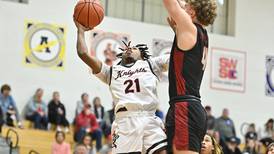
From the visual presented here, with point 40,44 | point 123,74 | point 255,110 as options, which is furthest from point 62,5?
point 123,74

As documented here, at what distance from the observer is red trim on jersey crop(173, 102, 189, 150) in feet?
15.8

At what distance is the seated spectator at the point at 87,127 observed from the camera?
1537 centimetres

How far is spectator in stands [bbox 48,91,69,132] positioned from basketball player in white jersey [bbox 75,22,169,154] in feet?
31.7

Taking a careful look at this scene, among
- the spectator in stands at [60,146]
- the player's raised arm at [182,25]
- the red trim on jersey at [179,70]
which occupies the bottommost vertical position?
the spectator in stands at [60,146]

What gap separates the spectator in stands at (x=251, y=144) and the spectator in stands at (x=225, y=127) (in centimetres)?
45

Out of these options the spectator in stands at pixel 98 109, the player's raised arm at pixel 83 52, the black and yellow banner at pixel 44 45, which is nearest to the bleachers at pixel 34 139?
the spectator in stands at pixel 98 109

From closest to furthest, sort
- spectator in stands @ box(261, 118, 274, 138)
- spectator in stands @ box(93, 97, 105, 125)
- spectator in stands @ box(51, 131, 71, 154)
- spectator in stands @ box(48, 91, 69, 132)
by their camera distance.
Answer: spectator in stands @ box(51, 131, 71, 154) → spectator in stands @ box(48, 91, 69, 132) → spectator in stands @ box(93, 97, 105, 125) → spectator in stands @ box(261, 118, 274, 138)

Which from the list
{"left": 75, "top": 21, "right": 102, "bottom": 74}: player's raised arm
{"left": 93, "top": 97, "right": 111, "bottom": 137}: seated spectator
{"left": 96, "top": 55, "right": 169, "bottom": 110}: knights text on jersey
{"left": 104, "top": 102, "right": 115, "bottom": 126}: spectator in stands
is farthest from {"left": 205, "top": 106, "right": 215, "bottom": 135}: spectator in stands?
{"left": 75, "top": 21, "right": 102, "bottom": 74}: player's raised arm

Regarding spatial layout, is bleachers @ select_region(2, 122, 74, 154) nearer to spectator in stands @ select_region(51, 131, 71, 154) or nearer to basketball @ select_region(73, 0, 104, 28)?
spectator in stands @ select_region(51, 131, 71, 154)

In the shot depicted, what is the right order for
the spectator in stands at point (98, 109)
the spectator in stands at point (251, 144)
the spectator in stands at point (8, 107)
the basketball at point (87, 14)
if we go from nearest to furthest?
1. the basketball at point (87, 14)
2. the spectator in stands at point (8, 107)
3. the spectator in stands at point (98, 109)
4. the spectator in stands at point (251, 144)

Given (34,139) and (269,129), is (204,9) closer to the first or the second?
(34,139)

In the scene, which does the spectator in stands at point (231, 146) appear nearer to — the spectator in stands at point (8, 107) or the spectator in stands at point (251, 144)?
the spectator in stands at point (251, 144)

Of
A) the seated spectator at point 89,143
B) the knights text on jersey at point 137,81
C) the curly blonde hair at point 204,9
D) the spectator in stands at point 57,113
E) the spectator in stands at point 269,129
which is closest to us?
the curly blonde hair at point 204,9

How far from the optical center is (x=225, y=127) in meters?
17.9
